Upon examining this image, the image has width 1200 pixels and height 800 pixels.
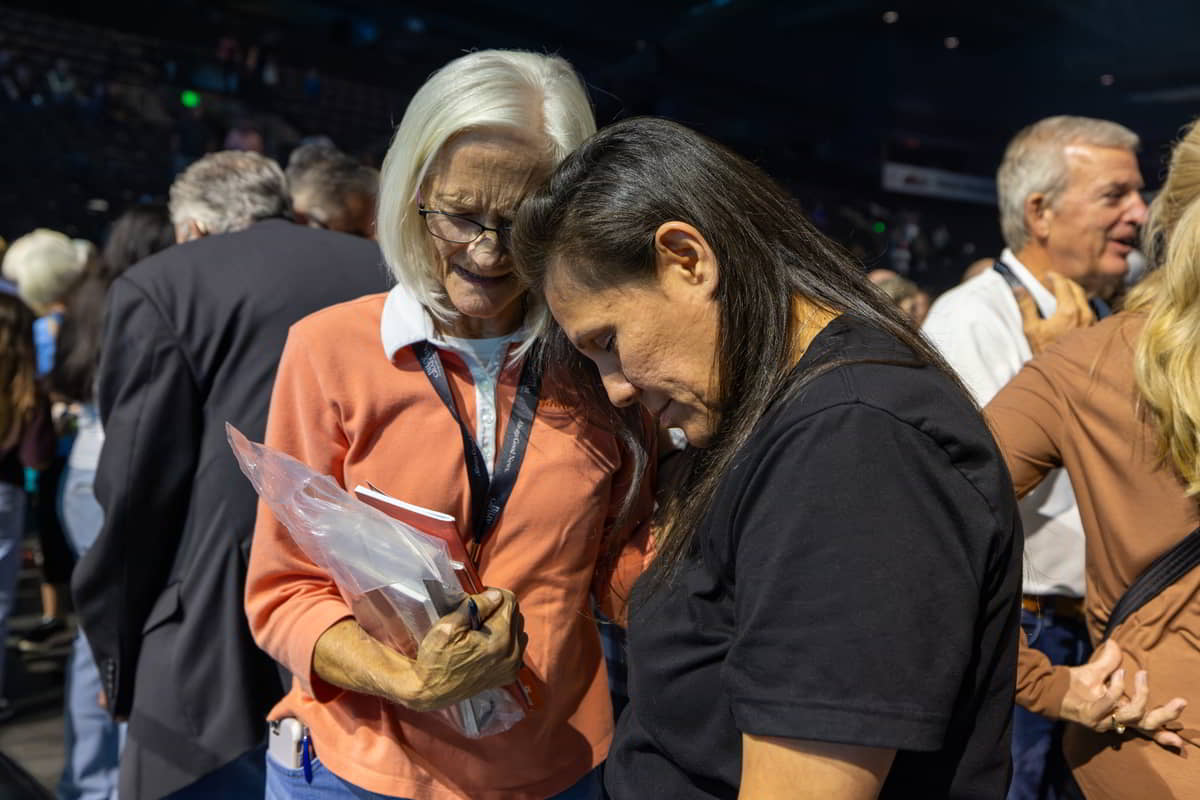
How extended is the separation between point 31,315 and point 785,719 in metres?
3.91

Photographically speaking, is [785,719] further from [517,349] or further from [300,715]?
[300,715]

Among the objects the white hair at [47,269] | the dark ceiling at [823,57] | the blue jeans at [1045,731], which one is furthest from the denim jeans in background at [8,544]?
the dark ceiling at [823,57]

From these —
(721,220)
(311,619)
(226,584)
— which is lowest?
(226,584)

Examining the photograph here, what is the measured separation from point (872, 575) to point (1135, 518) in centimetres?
88

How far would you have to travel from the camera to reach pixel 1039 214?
8.58ft

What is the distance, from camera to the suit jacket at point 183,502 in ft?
6.25

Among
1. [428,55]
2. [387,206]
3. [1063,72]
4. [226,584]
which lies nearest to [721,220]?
[387,206]

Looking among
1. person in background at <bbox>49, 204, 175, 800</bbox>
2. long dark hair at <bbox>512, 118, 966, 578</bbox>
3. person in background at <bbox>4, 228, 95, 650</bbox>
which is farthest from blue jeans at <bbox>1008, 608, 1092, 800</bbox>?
person in background at <bbox>4, 228, 95, 650</bbox>

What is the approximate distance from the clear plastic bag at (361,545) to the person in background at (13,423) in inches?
121

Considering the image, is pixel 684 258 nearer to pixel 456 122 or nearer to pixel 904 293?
pixel 456 122

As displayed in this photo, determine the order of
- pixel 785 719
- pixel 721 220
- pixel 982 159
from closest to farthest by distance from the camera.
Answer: pixel 785 719, pixel 721 220, pixel 982 159

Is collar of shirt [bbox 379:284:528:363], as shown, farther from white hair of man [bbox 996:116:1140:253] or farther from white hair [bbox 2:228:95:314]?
white hair [bbox 2:228:95:314]

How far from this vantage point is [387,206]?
1.45 metres

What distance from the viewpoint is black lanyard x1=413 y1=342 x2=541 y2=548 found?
1.42m
